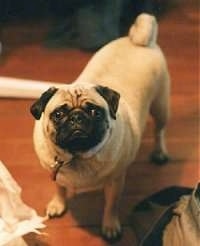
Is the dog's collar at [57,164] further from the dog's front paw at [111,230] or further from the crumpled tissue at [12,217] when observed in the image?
the dog's front paw at [111,230]

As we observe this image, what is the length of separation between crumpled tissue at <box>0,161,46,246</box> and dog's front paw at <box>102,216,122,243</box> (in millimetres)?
230

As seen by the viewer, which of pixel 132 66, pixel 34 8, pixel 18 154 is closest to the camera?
pixel 132 66

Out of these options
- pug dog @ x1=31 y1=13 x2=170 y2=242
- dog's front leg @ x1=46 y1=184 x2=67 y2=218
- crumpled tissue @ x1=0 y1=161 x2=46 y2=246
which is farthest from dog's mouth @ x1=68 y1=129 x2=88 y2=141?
dog's front leg @ x1=46 y1=184 x2=67 y2=218

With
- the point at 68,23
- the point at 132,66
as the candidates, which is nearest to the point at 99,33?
the point at 68,23

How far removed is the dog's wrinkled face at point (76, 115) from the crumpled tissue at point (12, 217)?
0.15 m

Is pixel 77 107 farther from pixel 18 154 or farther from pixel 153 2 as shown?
pixel 153 2

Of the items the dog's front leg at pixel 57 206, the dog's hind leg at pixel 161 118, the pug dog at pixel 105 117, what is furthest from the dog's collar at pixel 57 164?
the dog's hind leg at pixel 161 118

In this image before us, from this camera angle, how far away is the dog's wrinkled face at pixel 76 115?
119 cm

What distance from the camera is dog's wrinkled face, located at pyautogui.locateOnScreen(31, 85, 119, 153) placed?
119 centimetres

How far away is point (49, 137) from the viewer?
122 cm

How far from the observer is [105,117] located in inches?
47.9

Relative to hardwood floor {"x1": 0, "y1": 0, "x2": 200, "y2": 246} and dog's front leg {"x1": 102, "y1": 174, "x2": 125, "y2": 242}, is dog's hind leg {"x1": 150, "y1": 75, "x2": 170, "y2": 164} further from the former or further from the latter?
dog's front leg {"x1": 102, "y1": 174, "x2": 125, "y2": 242}

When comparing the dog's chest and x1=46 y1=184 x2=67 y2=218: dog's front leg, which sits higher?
the dog's chest

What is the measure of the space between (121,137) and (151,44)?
1.11 feet
